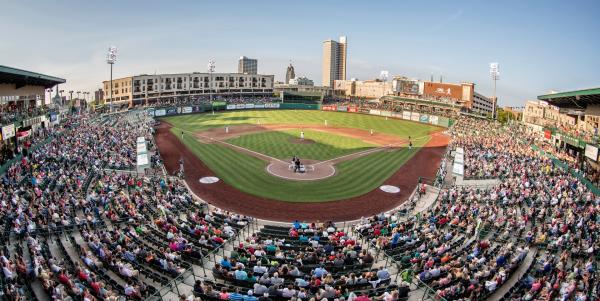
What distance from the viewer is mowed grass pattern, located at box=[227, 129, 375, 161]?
47.3 metres

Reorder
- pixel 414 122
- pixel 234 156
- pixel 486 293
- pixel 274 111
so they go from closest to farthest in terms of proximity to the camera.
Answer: pixel 486 293 < pixel 234 156 < pixel 414 122 < pixel 274 111

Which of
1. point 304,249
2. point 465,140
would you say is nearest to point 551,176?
point 465,140

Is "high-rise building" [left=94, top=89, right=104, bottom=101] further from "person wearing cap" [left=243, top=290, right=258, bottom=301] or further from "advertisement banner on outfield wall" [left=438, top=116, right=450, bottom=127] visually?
"person wearing cap" [left=243, top=290, right=258, bottom=301]

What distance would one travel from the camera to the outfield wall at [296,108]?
279 feet

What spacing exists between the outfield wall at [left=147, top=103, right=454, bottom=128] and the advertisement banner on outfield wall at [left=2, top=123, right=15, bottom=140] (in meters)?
47.5

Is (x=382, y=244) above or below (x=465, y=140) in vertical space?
below

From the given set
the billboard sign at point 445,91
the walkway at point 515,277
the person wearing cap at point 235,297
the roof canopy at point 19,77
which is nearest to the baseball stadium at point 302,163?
the walkway at point 515,277

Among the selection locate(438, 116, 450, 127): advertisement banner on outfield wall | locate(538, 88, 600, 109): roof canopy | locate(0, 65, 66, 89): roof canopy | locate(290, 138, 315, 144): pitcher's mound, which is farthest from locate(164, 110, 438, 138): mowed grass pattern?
locate(538, 88, 600, 109): roof canopy

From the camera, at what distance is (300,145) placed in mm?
52781

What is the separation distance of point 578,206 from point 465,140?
93.5ft

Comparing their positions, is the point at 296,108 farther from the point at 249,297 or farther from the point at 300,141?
the point at 249,297

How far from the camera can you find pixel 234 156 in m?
45.1

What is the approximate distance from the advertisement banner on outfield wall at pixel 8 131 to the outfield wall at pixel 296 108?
47.5m

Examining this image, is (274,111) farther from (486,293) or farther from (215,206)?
(486,293)
